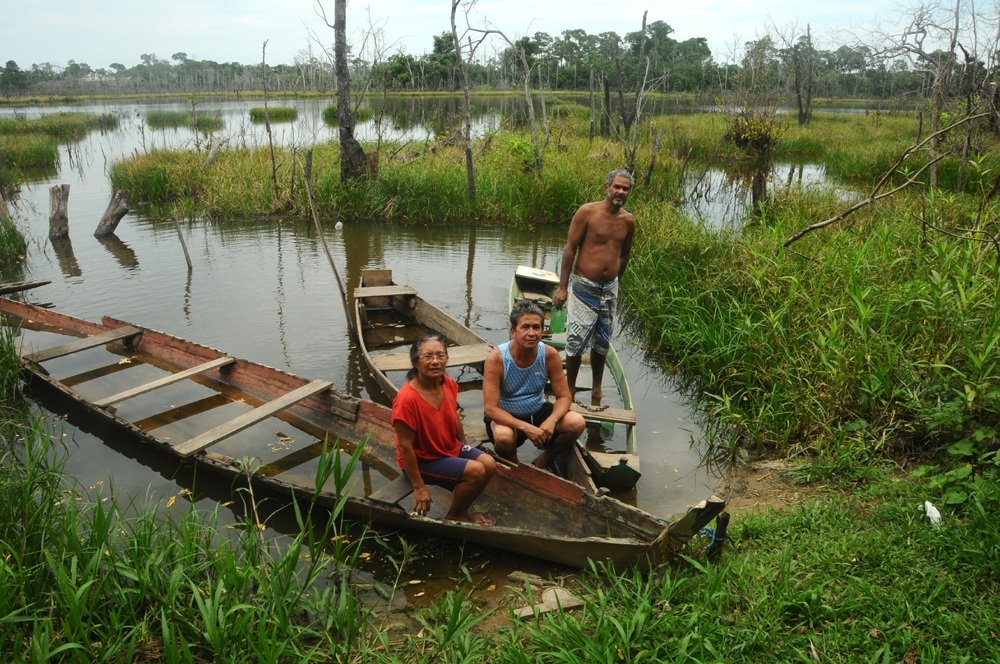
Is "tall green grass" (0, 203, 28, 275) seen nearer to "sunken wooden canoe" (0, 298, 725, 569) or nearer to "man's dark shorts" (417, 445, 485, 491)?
"sunken wooden canoe" (0, 298, 725, 569)

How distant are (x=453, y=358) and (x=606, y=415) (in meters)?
1.71

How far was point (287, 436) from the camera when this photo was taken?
212 inches

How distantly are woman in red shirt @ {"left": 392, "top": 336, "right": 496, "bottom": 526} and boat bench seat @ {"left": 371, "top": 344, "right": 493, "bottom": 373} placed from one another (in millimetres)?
2035

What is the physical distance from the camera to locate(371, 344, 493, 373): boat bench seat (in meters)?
5.90

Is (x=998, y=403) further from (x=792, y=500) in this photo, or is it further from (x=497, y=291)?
(x=497, y=291)

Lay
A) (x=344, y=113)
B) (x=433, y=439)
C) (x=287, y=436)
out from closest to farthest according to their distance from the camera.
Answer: (x=433, y=439)
(x=287, y=436)
(x=344, y=113)

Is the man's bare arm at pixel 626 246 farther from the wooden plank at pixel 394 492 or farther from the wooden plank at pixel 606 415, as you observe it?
the wooden plank at pixel 394 492

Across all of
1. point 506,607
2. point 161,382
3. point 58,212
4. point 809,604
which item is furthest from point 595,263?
point 58,212

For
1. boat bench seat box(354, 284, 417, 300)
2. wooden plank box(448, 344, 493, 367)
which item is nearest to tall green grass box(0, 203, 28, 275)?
boat bench seat box(354, 284, 417, 300)

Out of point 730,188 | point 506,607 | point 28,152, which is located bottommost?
point 506,607

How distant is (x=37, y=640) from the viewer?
2.32 m

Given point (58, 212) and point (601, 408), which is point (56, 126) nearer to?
point (58, 212)

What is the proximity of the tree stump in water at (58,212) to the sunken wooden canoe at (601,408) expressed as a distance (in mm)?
8179

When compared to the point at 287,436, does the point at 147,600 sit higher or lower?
higher
